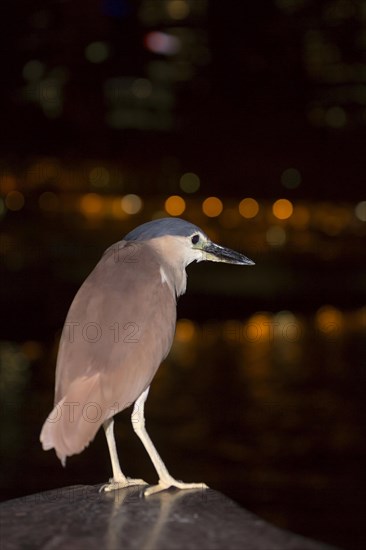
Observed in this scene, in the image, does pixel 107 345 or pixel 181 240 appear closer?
pixel 107 345

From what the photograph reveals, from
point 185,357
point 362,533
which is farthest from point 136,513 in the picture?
point 185,357

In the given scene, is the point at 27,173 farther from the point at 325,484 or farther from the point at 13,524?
the point at 13,524

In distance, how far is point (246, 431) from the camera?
17.8 m

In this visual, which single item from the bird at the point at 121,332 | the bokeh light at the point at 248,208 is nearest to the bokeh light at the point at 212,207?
the bokeh light at the point at 248,208

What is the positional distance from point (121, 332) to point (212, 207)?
200 ft

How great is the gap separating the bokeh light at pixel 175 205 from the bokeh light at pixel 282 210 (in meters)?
7.16

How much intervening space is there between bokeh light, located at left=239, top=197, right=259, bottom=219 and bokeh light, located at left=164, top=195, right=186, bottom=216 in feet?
11.9

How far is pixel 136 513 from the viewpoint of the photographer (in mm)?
4969

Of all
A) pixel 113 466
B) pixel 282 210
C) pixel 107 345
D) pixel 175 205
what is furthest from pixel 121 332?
pixel 282 210

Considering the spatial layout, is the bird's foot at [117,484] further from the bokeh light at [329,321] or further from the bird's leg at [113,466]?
the bokeh light at [329,321]

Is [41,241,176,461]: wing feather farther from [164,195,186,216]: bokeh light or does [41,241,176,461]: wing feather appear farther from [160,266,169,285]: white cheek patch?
[164,195,186,216]: bokeh light

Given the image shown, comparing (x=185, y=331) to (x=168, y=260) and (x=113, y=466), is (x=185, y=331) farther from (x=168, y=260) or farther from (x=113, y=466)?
(x=168, y=260)

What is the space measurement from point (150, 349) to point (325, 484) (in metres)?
9.83

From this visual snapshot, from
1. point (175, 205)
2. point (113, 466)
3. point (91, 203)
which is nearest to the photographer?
point (113, 466)
